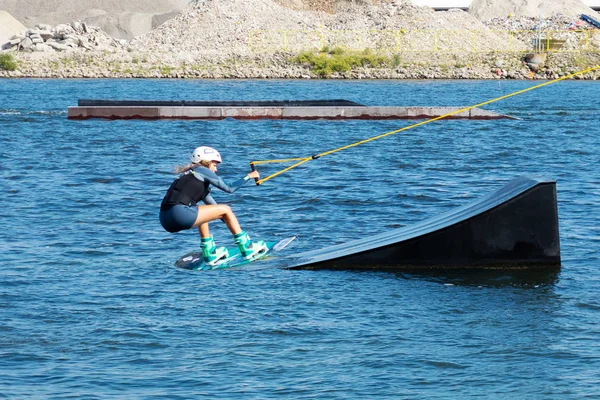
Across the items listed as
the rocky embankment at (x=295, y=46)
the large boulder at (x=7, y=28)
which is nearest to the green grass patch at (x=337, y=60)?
the rocky embankment at (x=295, y=46)

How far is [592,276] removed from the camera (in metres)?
13.7

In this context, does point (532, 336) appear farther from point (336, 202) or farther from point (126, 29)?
point (126, 29)

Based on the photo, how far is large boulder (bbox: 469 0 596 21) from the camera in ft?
491

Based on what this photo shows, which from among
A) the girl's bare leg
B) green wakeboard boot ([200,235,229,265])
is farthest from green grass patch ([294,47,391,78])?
the girl's bare leg

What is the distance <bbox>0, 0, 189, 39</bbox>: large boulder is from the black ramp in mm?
118610

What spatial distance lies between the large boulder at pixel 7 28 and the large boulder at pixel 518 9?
65703 millimetres

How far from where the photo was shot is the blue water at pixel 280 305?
9578mm

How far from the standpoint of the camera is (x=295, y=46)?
108062 mm

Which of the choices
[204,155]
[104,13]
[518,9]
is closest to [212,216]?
[204,155]

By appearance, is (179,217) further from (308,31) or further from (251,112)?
(308,31)

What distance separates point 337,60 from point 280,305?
87985 millimetres

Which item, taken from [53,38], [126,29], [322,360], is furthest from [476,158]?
[126,29]

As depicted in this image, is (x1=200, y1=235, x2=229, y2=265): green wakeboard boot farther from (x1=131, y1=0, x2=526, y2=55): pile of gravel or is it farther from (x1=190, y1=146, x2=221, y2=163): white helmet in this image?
(x1=131, y1=0, x2=526, y2=55): pile of gravel

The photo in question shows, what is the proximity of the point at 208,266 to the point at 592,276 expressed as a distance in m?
5.20
